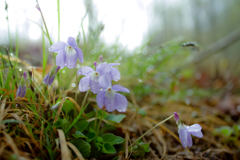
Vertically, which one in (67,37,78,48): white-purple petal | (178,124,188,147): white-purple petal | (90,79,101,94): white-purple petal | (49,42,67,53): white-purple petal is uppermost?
(67,37,78,48): white-purple petal

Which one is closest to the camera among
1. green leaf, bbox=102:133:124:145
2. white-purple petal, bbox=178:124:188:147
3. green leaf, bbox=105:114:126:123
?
white-purple petal, bbox=178:124:188:147

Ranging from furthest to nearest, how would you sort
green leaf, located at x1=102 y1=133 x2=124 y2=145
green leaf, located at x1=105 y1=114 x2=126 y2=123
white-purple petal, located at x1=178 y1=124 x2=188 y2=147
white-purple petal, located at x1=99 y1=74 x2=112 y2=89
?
green leaf, located at x1=105 y1=114 x2=126 y2=123, green leaf, located at x1=102 y1=133 x2=124 y2=145, white-purple petal, located at x1=178 y1=124 x2=188 y2=147, white-purple petal, located at x1=99 y1=74 x2=112 y2=89

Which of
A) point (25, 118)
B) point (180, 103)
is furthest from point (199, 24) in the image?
point (25, 118)

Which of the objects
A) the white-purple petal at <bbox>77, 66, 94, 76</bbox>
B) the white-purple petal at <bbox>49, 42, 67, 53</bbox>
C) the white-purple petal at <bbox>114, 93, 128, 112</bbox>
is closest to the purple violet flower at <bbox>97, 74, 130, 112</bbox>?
the white-purple petal at <bbox>114, 93, 128, 112</bbox>

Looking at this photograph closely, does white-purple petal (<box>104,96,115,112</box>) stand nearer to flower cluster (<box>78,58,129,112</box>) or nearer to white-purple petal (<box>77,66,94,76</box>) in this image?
flower cluster (<box>78,58,129,112</box>)

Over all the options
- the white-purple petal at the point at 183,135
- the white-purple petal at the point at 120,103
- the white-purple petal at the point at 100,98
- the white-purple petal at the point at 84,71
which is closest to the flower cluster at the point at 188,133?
the white-purple petal at the point at 183,135

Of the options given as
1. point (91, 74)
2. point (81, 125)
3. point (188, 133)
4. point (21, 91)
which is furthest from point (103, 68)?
point (188, 133)

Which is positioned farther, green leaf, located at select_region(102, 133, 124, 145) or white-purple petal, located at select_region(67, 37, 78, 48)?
green leaf, located at select_region(102, 133, 124, 145)

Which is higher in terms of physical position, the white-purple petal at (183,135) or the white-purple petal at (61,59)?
the white-purple petal at (61,59)

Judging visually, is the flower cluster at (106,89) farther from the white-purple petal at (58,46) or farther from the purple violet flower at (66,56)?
the white-purple petal at (58,46)

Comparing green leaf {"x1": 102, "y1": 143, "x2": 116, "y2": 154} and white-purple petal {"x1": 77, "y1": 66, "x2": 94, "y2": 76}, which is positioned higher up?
white-purple petal {"x1": 77, "y1": 66, "x2": 94, "y2": 76}
